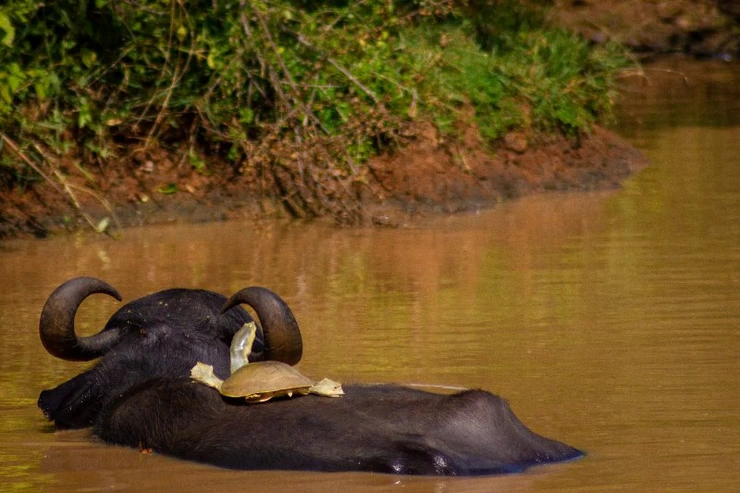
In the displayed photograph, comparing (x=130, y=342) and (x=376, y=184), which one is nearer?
(x=130, y=342)

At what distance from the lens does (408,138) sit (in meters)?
12.9

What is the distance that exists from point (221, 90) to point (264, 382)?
23.5ft

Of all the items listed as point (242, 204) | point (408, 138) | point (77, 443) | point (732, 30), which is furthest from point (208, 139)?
point (732, 30)

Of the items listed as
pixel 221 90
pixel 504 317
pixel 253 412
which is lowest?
pixel 504 317

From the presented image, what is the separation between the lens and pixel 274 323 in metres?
5.92

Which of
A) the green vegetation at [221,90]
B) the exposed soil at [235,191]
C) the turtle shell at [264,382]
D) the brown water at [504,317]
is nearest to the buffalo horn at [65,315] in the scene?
the brown water at [504,317]

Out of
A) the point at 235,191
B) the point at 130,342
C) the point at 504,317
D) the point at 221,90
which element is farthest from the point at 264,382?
the point at 221,90

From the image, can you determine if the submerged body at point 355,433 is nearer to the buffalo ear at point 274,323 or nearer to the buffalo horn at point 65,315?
the buffalo ear at point 274,323

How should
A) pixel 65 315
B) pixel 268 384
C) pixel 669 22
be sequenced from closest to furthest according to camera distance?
pixel 268 384, pixel 65 315, pixel 669 22

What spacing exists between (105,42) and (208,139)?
1.16m

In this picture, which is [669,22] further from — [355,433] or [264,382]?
[355,433]

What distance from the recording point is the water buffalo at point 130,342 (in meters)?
6.27

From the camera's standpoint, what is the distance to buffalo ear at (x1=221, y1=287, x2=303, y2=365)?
19.3 ft

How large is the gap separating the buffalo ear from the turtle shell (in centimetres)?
20
